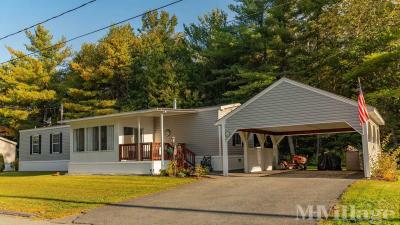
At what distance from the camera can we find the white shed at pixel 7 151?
38.3m

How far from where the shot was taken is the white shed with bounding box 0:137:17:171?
38.3 m

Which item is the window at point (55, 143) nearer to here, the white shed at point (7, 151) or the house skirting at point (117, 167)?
the house skirting at point (117, 167)

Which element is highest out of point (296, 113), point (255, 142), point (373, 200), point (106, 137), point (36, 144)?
point (296, 113)

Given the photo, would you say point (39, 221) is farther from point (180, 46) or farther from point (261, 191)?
point (180, 46)

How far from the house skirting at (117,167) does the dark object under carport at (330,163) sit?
28.4 ft

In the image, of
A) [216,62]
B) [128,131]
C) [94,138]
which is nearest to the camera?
[128,131]

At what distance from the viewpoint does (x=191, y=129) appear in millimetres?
24562

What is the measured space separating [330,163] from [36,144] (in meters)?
22.3

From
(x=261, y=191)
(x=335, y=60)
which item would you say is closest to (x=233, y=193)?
(x=261, y=191)

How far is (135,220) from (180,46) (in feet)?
107

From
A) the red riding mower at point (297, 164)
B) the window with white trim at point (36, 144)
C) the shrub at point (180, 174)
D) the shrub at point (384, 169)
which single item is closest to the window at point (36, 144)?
the window with white trim at point (36, 144)

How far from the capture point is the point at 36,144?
32.8 metres

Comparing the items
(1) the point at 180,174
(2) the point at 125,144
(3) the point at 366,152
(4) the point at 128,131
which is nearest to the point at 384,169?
(3) the point at 366,152

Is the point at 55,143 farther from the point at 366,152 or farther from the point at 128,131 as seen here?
the point at 366,152
